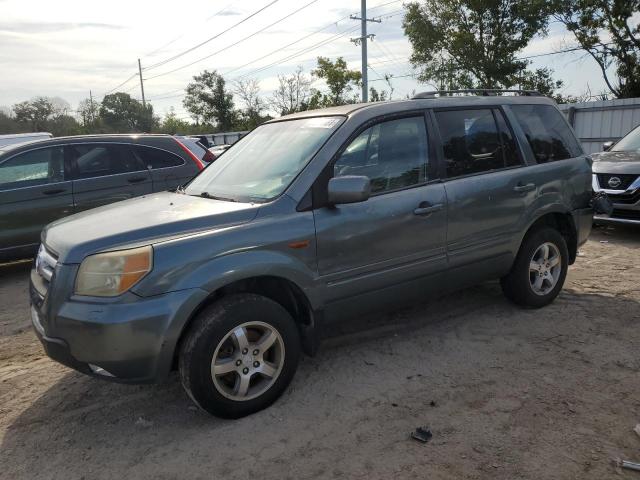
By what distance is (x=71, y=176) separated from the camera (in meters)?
6.68

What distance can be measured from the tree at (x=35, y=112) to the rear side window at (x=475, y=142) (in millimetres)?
61005

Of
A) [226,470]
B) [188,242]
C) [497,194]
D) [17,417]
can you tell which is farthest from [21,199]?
[497,194]

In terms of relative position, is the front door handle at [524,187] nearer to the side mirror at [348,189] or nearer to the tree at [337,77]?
the side mirror at [348,189]

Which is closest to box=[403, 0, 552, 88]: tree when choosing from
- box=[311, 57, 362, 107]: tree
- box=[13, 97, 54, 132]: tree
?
box=[311, 57, 362, 107]: tree

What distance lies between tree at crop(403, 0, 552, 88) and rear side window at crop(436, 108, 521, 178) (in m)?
28.6

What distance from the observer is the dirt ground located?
8.75 feet

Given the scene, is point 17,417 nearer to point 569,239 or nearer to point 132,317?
point 132,317

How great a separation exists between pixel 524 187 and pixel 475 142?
590mm

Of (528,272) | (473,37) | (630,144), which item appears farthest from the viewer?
(473,37)

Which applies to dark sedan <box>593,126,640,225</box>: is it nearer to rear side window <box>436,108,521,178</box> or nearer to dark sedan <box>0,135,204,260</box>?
rear side window <box>436,108,521,178</box>

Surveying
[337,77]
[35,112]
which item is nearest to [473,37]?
[337,77]

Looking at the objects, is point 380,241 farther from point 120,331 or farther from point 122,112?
point 122,112

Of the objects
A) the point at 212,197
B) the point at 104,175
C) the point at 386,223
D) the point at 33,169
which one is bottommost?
the point at 386,223

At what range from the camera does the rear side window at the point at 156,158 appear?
7105 mm
